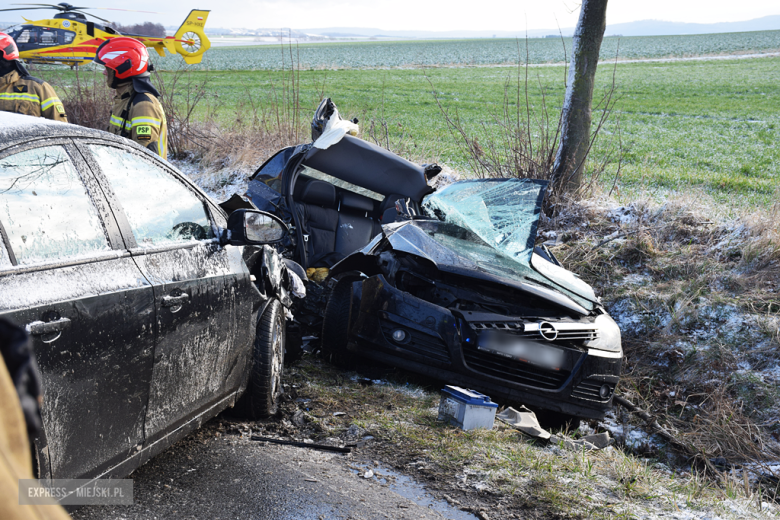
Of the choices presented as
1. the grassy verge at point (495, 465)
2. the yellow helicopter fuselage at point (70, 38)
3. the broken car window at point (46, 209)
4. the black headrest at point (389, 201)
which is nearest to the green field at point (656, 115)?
the yellow helicopter fuselage at point (70, 38)

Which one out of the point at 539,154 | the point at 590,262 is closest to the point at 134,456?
the point at 590,262

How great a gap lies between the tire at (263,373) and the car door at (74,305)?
1.07 m

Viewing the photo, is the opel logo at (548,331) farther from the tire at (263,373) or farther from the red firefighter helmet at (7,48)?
the red firefighter helmet at (7,48)

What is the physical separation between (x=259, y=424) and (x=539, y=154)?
5.77 m

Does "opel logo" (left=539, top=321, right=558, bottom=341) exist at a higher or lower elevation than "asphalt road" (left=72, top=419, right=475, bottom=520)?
higher

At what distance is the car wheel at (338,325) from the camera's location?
4.57 m

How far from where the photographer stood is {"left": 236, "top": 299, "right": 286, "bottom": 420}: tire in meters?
3.53

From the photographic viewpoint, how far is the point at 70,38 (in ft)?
81.3

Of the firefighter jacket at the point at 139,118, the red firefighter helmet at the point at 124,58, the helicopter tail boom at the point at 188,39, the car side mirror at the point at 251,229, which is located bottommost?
the car side mirror at the point at 251,229

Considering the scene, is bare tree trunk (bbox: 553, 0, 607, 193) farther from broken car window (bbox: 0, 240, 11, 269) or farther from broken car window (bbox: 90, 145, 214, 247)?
broken car window (bbox: 0, 240, 11, 269)

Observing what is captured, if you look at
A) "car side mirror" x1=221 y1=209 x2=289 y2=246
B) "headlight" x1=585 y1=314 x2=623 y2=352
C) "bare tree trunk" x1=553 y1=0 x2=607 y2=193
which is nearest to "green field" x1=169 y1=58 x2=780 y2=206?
"bare tree trunk" x1=553 y1=0 x2=607 y2=193

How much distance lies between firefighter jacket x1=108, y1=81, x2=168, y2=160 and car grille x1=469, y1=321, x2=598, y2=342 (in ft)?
9.96

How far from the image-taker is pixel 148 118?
515 cm

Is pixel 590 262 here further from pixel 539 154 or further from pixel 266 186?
pixel 266 186
